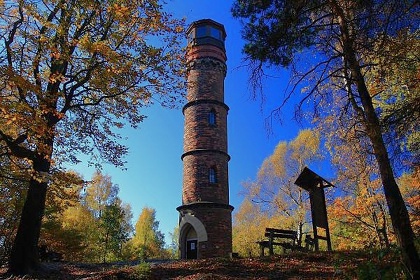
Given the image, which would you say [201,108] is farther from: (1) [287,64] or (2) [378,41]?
(2) [378,41]

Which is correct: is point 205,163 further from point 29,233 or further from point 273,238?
point 29,233

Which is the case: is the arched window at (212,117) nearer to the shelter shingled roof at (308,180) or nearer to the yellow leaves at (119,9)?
the shelter shingled roof at (308,180)

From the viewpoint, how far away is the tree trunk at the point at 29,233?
384 inches

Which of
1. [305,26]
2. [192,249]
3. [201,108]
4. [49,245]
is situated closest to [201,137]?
[201,108]

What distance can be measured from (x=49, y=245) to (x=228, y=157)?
402 inches

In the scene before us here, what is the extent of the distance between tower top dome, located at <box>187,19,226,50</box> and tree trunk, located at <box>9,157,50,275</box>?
1227cm

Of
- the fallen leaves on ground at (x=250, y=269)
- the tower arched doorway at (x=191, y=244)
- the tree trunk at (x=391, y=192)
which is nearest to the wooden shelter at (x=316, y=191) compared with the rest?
the fallen leaves on ground at (x=250, y=269)

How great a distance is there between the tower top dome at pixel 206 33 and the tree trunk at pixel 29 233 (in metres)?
12.3

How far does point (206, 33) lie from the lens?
20438 mm

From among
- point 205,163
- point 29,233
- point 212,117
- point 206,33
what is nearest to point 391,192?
point 29,233

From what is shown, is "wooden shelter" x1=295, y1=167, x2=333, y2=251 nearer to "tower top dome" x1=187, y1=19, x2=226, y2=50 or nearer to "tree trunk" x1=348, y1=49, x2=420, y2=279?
"tree trunk" x1=348, y1=49, x2=420, y2=279

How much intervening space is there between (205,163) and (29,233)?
8.62 meters

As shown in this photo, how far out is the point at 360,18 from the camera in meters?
6.54

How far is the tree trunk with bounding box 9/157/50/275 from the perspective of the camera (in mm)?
9758
